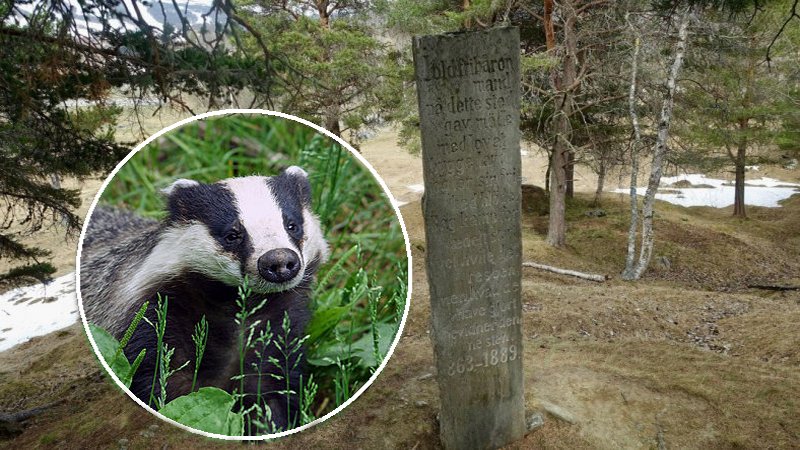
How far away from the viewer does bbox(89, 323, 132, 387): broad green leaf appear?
76.1 inches

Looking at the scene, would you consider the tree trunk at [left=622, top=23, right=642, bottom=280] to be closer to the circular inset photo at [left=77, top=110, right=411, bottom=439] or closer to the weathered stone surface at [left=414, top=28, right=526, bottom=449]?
the weathered stone surface at [left=414, top=28, right=526, bottom=449]

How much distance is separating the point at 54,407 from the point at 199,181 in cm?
422

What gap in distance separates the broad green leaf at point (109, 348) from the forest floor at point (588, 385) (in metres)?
1.91

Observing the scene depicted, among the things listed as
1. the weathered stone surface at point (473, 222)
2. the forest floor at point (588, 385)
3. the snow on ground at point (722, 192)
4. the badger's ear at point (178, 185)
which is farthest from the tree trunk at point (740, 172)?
the badger's ear at point (178, 185)

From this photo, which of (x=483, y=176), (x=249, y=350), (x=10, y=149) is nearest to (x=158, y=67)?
(x=483, y=176)

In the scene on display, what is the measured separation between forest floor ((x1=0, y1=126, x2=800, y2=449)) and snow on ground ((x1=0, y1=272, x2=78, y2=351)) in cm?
129

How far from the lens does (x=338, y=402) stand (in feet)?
7.84

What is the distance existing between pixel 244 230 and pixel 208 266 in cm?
18

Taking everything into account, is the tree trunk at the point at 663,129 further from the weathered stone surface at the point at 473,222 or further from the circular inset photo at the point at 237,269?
the circular inset photo at the point at 237,269

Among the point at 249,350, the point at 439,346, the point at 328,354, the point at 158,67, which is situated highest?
the point at 158,67

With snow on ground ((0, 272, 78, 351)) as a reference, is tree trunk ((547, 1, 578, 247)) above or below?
above

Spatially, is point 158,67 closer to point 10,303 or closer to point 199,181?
point 199,181

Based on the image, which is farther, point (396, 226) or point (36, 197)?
point (36, 197)

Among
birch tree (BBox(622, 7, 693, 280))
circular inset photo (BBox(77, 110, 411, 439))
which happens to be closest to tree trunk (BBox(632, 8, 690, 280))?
birch tree (BBox(622, 7, 693, 280))
